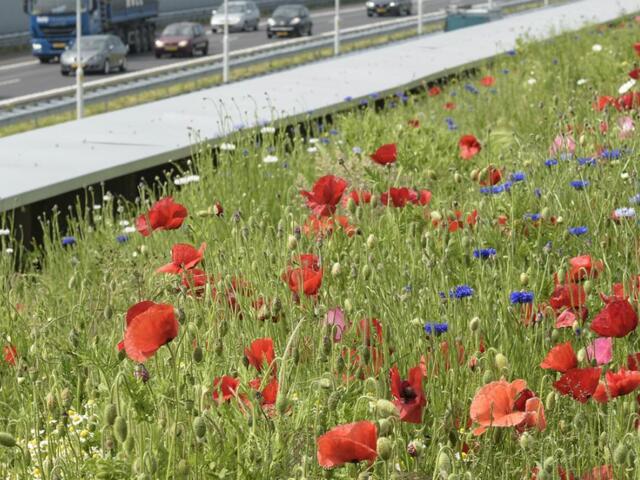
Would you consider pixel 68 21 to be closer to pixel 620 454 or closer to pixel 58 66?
pixel 58 66

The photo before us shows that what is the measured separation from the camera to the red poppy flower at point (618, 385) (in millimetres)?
3105

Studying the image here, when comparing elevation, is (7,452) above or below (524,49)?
above

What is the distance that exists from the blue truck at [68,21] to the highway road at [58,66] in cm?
61

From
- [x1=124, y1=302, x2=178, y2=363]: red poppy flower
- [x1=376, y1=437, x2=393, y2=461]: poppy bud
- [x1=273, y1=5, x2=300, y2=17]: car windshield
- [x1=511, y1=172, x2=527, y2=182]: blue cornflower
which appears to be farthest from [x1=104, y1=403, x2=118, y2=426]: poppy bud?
[x1=273, y1=5, x2=300, y2=17]: car windshield

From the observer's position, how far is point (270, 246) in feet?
18.8

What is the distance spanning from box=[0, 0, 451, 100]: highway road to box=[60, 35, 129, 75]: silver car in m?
0.35

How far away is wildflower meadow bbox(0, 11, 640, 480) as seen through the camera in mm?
3164

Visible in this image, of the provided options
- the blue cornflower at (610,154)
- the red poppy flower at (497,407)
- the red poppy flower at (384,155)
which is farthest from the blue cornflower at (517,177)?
the red poppy flower at (497,407)

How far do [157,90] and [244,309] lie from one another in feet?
77.1

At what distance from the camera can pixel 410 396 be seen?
10.6 ft

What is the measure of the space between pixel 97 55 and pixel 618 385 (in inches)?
1284

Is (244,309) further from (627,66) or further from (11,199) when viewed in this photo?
(627,66)

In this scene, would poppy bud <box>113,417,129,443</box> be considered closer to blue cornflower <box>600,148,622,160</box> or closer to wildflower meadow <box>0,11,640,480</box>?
wildflower meadow <box>0,11,640,480</box>

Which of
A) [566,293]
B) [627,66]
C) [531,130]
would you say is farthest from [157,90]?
[566,293]
